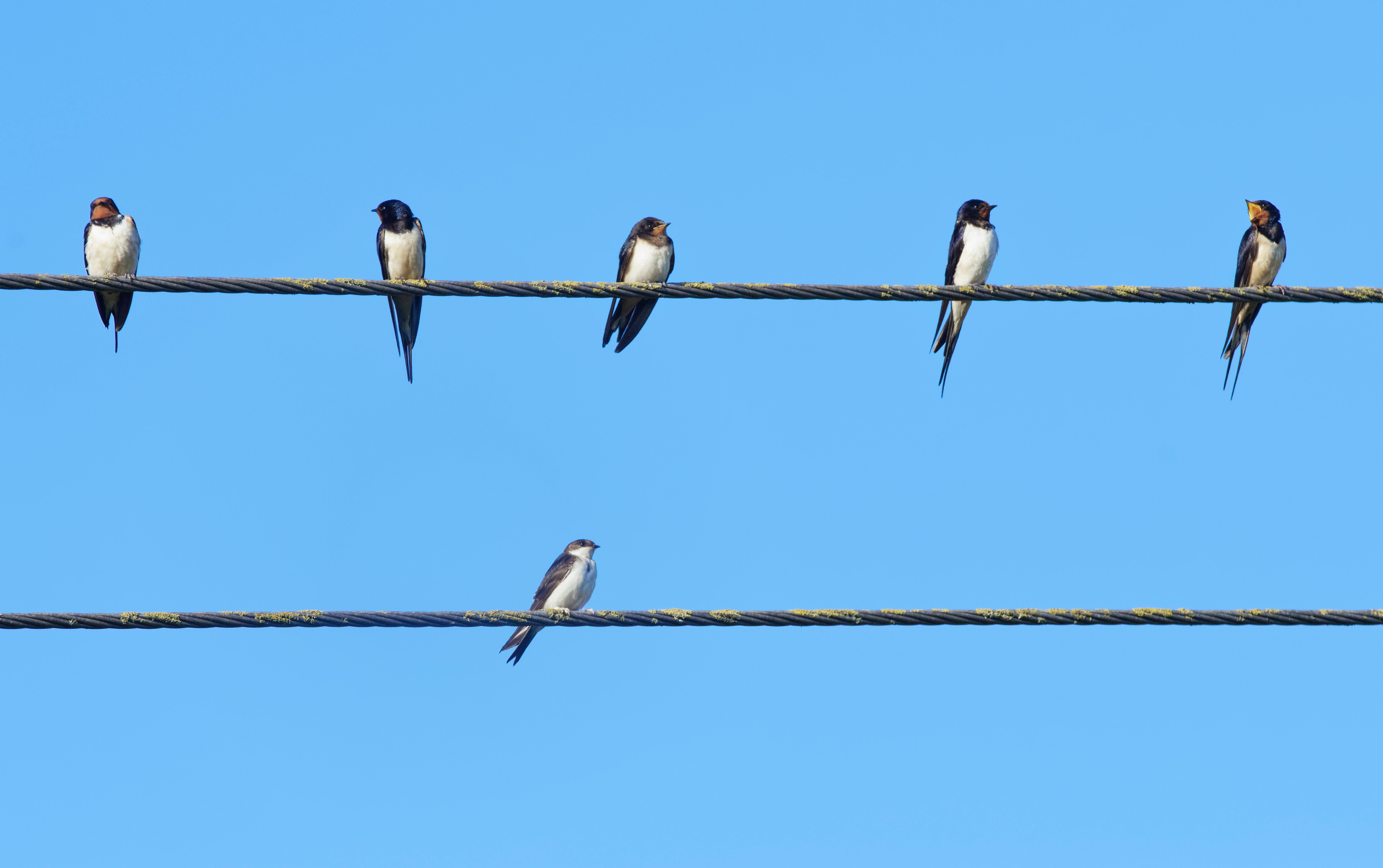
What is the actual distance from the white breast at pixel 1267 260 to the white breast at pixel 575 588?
4.38 m

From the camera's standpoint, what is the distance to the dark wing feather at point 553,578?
938cm

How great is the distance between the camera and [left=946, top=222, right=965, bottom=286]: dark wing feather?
9.64 metres

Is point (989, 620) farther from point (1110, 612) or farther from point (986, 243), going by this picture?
point (986, 243)

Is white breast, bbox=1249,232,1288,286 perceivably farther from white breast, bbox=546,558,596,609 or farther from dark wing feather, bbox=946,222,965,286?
white breast, bbox=546,558,596,609

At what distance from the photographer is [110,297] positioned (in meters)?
9.20

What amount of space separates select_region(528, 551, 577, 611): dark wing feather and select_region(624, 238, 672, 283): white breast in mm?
1808

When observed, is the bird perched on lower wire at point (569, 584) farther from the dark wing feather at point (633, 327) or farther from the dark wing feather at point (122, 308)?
the dark wing feather at point (122, 308)

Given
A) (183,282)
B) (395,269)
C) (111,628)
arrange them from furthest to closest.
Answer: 1. (395,269)
2. (183,282)
3. (111,628)

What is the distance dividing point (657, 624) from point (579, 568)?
475 centimetres

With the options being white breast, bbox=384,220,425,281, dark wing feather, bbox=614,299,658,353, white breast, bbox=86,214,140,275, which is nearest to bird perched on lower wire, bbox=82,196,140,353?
white breast, bbox=86,214,140,275

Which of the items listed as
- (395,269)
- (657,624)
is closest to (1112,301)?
(657,624)

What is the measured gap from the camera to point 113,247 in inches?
363

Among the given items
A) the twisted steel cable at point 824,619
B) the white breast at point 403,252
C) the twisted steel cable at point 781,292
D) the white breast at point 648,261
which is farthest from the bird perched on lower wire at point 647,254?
the twisted steel cable at point 824,619

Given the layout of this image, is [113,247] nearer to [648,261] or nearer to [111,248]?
[111,248]
